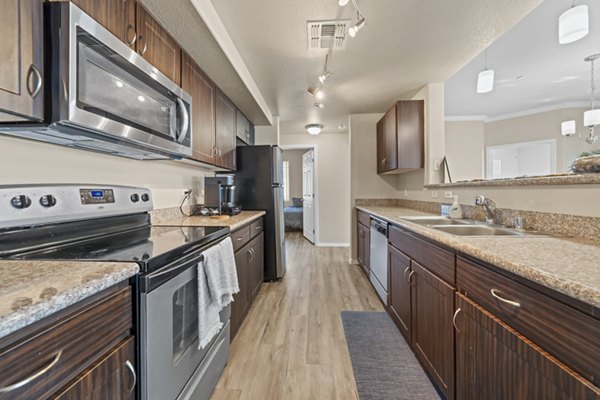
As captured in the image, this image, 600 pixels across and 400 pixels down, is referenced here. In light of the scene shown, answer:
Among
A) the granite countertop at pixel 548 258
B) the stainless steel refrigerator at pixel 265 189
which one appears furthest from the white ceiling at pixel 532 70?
the stainless steel refrigerator at pixel 265 189

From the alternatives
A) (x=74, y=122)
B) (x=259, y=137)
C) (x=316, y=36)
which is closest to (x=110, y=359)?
(x=74, y=122)

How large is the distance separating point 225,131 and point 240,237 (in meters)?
1.18

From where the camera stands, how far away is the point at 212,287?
127cm

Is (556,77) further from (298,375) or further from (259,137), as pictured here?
(298,375)

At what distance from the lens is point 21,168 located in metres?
1.06

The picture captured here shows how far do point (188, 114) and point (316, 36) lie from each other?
3.90 ft

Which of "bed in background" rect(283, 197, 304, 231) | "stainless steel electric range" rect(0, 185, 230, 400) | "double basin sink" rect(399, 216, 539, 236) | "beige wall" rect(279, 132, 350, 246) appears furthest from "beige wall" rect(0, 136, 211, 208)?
"bed in background" rect(283, 197, 304, 231)

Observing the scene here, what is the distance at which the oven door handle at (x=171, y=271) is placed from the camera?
2.80ft

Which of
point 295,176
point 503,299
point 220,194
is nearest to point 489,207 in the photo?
point 503,299

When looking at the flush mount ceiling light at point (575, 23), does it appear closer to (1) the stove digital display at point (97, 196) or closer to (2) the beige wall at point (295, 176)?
(1) the stove digital display at point (97, 196)

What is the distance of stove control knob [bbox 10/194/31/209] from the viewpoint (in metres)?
0.90

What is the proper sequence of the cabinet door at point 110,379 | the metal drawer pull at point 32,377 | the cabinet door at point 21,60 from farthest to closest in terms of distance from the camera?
the cabinet door at point 21,60 < the cabinet door at point 110,379 < the metal drawer pull at point 32,377

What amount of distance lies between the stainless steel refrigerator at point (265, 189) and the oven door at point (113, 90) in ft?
5.22

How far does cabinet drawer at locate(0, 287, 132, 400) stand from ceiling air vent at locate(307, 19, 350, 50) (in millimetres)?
2038
